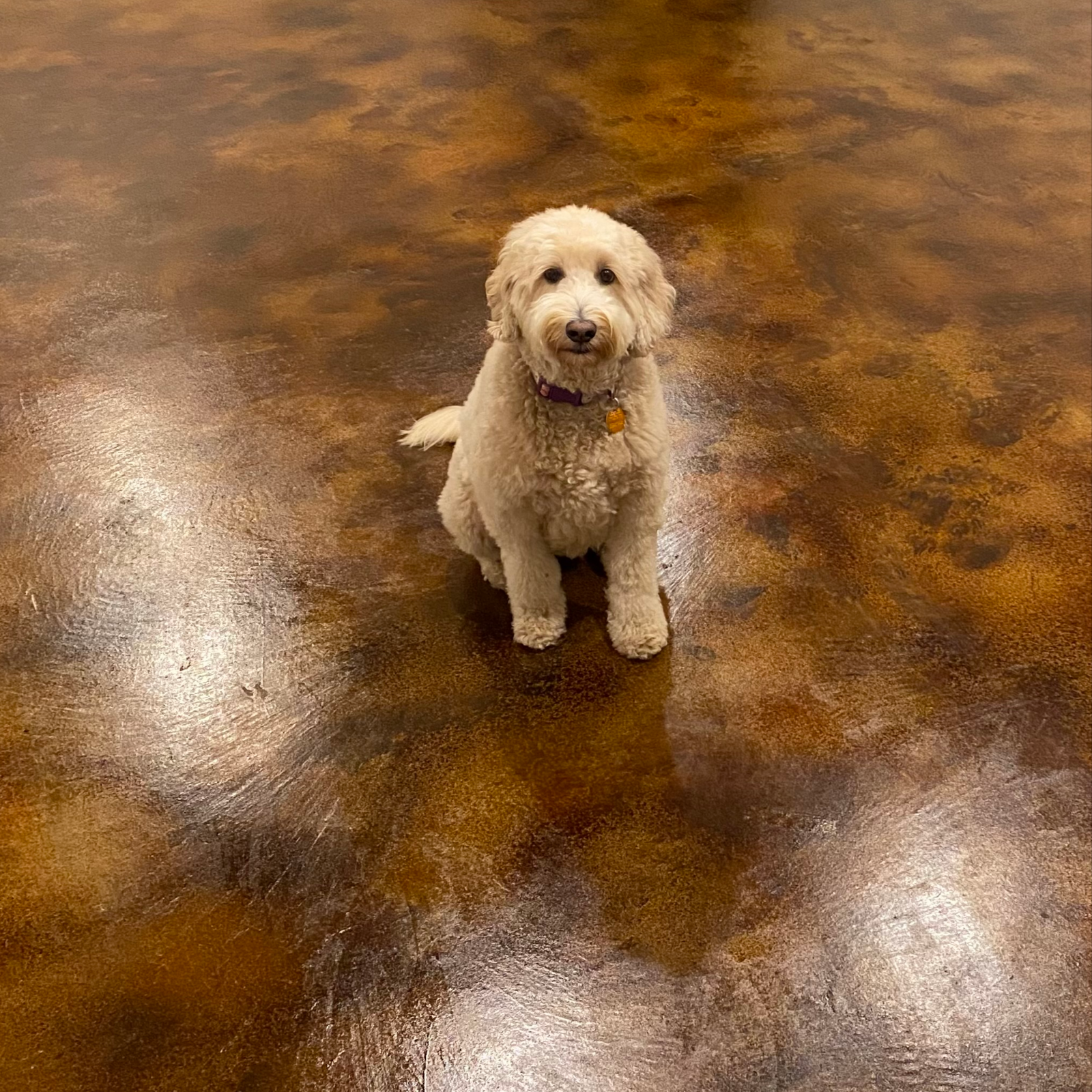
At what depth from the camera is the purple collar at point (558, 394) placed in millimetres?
1981

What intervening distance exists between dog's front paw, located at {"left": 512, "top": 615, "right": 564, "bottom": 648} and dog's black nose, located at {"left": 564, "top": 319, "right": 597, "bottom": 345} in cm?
70

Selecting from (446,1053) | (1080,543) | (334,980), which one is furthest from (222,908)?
(1080,543)

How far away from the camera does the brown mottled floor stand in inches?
69.0

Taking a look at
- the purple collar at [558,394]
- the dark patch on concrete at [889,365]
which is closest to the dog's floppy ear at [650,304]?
the purple collar at [558,394]

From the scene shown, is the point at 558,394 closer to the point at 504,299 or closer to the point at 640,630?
the point at 504,299

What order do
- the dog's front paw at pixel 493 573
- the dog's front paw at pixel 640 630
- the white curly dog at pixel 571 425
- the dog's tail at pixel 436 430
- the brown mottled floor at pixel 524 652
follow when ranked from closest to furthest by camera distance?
1. the brown mottled floor at pixel 524 652
2. the white curly dog at pixel 571 425
3. the dog's front paw at pixel 640 630
4. the dog's front paw at pixel 493 573
5. the dog's tail at pixel 436 430

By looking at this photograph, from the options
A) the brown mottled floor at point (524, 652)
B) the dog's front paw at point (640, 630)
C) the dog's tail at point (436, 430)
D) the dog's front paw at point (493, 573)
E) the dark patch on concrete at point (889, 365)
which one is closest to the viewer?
the brown mottled floor at point (524, 652)

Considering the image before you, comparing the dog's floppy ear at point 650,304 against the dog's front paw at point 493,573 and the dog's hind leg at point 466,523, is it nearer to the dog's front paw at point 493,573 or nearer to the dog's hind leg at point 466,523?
the dog's hind leg at point 466,523

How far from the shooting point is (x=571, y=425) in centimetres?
201

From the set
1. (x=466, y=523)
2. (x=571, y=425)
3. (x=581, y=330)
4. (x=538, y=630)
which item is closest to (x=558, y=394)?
(x=571, y=425)

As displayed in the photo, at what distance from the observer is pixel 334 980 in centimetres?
178

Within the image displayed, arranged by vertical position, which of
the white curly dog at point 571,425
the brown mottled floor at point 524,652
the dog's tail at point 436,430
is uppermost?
the white curly dog at point 571,425

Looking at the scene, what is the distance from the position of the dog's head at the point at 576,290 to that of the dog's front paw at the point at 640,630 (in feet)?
1.89

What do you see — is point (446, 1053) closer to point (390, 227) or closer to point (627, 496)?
point (627, 496)
